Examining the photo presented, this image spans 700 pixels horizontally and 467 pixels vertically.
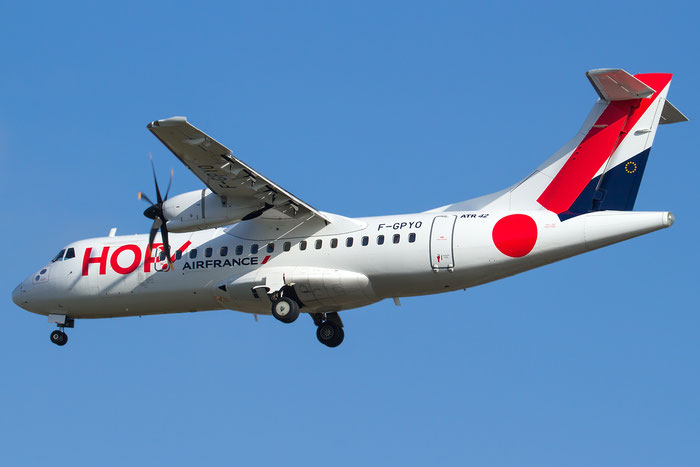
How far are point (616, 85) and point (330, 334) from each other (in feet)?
34.5

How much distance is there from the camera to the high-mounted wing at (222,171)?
2666 centimetres

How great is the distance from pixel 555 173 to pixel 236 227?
8.62 m

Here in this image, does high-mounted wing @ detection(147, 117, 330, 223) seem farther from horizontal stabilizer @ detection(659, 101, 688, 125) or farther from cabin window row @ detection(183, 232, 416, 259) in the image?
horizontal stabilizer @ detection(659, 101, 688, 125)

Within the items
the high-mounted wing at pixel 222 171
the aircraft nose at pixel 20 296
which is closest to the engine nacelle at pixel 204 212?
the high-mounted wing at pixel 222 171

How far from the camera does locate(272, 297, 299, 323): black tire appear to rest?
29016mm

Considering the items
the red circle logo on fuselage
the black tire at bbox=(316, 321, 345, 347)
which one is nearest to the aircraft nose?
the black tire at bbox=(316, 321, 345, 347)

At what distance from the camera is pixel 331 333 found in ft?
105

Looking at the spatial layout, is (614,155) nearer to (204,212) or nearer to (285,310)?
(285,310)

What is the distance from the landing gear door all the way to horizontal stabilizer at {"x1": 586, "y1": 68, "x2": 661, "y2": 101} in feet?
15.4

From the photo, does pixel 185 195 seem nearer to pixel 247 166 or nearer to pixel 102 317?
pixel 247 166

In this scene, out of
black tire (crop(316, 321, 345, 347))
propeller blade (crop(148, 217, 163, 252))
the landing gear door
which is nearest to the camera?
the landing gear door

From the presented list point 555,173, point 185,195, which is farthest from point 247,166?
point 555,173

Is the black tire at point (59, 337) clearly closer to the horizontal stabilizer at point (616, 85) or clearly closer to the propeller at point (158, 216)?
the propeller at point (158, 216)

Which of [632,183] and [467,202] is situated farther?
[467,202]
